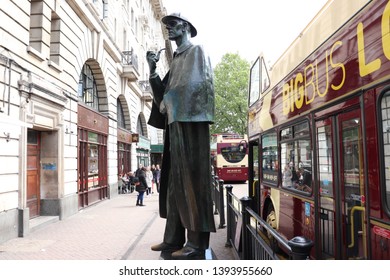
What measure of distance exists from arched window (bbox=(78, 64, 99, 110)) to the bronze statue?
1282 cm

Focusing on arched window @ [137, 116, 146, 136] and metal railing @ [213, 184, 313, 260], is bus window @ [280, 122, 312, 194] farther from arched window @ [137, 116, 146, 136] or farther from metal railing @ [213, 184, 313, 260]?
arched window @ [137, 116, 146, 136]

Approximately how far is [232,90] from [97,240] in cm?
4409

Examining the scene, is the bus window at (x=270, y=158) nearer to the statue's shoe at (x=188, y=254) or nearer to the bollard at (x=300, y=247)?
the statue's shoe at (x=188, y=254)

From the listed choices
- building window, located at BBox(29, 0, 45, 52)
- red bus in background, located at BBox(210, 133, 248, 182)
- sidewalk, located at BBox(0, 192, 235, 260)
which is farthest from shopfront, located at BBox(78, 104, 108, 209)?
red bus in background, located at BBox(210, 133, 248, 182)

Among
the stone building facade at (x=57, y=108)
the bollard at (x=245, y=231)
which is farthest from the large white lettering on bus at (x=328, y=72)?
the stone building facade at (x=57, y=108)

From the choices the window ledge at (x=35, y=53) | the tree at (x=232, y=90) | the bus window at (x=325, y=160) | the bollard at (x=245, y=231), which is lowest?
the bollard at (x=245, y=231)

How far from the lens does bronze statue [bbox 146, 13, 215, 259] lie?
11.2 feet

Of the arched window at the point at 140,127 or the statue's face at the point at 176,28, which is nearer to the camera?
the statue's face at the point at 176,28

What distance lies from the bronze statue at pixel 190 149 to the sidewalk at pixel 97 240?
3350mm

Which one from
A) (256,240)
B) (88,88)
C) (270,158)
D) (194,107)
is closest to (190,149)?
(194,107)

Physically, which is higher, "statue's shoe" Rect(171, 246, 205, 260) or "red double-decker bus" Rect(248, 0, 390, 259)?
"red double-decker bus" Rect(248, 0, 390, 259)

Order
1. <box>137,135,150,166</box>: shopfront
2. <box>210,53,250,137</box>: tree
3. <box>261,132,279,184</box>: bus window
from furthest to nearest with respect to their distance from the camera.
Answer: <box>210,53,250,137</box>: tree
<box>137,135,150,166</box>: shopfront
<box>261,132,279,184</box>: bus window

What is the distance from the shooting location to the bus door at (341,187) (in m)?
3.68

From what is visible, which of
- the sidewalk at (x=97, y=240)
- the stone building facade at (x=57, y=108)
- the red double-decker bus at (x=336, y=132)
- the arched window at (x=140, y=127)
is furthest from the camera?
the arched window at (x=140, y=127)
